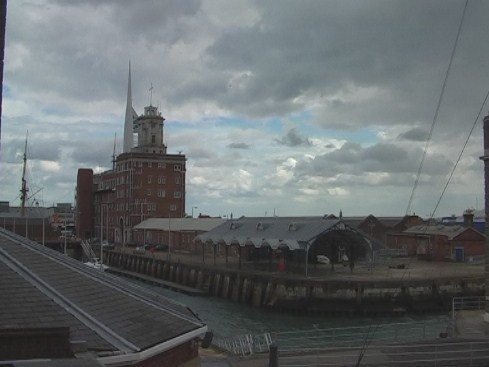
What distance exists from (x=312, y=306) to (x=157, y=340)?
39726 millimetres

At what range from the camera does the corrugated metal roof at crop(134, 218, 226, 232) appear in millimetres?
92000

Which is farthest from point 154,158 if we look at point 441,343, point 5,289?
point 5,289

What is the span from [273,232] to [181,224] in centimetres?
3974

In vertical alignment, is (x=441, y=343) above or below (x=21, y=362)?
below

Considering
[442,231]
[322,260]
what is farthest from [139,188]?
[442,231]

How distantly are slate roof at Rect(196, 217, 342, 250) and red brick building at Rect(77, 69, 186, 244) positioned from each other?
44761 mm

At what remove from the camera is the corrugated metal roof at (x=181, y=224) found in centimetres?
9200

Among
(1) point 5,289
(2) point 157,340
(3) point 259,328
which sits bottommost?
(3) point 259,328

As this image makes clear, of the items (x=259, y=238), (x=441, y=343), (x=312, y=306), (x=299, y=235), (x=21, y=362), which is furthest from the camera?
(x=259, y=238)

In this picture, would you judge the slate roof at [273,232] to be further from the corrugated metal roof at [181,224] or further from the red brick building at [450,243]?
the red brick building at [450,243]

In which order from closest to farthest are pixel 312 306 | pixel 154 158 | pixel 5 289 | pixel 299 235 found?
pixel 5 289 → pixel 312 306 → pixel 299 235 → pixel 154 158

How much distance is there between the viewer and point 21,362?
24.9ft

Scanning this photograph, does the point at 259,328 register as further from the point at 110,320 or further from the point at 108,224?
the point at 108,224

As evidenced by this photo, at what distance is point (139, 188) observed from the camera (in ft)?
375
